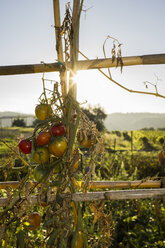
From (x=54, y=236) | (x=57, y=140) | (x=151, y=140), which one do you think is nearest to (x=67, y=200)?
(x=54, y=236)

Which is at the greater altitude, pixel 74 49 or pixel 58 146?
pixel 74 49

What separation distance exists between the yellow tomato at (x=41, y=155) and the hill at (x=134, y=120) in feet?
362

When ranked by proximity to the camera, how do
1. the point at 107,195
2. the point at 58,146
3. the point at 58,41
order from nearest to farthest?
the point at 58,146
the point at 58,41
the point at 107,195

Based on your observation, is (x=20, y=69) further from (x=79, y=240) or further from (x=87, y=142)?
(x=79, y=240)

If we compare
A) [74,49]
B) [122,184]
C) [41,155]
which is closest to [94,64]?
[74,49]

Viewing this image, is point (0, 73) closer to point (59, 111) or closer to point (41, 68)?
point (41, 68)

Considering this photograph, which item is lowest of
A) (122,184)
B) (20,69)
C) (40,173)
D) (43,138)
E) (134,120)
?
(134,120)

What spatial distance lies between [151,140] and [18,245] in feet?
52.4

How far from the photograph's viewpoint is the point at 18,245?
0.64 meters

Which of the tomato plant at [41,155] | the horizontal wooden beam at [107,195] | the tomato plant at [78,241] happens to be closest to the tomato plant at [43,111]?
the tomato plant at [41,155]

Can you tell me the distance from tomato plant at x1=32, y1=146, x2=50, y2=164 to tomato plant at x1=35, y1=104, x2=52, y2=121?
108 millimetres

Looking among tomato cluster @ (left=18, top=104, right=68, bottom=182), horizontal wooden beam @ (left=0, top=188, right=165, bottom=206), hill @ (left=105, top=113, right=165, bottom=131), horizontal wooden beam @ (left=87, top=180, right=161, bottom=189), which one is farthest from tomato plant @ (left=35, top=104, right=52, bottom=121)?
hill @ (left=105, top=113, right=165, bottom=131)

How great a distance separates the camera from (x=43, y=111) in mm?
682

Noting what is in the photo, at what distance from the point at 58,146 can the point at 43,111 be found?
0.14m
